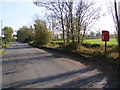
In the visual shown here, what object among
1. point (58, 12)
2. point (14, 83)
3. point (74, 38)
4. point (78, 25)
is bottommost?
point (14, 83)

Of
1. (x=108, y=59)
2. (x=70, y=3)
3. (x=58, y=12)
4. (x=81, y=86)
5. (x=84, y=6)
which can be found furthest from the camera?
(x=58, y=12)

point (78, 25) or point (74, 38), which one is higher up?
point (78, 25)

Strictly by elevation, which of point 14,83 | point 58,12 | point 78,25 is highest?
point 58,12

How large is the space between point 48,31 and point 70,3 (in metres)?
20.2

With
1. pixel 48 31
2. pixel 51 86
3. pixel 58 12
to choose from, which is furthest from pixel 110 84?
pixel 48 31

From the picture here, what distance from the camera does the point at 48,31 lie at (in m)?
42.6

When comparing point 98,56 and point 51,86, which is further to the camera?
point 98,56

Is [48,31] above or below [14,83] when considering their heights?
above

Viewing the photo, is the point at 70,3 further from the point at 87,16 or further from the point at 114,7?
the point at 114,7

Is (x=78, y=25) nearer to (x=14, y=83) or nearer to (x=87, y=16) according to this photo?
(x=87, y=16)

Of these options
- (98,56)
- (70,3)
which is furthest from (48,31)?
(98,56)

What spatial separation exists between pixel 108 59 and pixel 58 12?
51.8 ft

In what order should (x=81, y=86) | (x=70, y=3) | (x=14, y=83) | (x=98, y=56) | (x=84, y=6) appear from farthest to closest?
(x=70, y=3)
(x=84, y=6)
(x=98, y=56)
(x=14, y=83)
(x=81, y=86)

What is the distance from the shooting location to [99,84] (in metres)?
6.55
